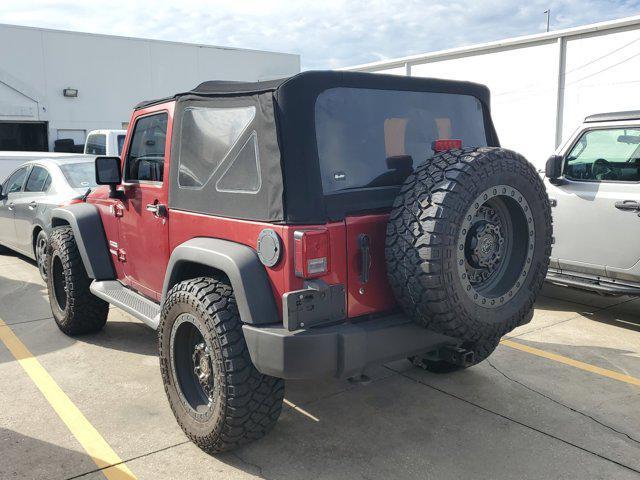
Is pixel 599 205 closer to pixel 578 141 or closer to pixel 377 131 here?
pixel 578 141

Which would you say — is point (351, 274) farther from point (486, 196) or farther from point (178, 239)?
point (178, 239)

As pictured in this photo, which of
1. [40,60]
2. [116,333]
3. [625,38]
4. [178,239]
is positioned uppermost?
Result: [40,60]

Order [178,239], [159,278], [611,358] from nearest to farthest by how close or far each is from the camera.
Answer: [178,239] < [159,278] < [611,358]

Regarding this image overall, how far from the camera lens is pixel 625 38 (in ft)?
30.5

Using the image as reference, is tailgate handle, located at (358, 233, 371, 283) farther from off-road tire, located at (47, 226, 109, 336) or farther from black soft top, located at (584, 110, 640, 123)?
black soft top, located at (584, 110, 640, 123)

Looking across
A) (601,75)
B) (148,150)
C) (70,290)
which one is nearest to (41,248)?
(70,290)

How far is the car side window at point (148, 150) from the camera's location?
150 inches

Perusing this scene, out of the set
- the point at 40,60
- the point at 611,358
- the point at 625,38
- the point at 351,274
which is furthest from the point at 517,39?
the point at 40,60

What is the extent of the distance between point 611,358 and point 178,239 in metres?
3.54

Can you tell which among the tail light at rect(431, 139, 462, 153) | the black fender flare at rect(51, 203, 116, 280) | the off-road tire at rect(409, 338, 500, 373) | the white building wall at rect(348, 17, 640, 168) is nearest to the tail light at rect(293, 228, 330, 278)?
the tail light at rect(431, 139, 462, 153)

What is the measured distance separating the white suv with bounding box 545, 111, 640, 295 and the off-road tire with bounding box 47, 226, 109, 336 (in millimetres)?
4293

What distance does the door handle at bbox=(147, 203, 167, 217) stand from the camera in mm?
3697

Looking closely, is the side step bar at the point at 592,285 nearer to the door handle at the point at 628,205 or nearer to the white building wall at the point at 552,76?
the door handle at the point at 628,205

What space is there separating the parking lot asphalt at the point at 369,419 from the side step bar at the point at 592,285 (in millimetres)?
419
